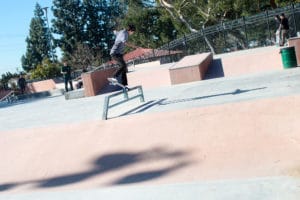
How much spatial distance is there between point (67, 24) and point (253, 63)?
56705 mm

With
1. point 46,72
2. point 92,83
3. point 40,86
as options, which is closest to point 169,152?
point 92,83

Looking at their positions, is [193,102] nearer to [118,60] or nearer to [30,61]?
[118,60]

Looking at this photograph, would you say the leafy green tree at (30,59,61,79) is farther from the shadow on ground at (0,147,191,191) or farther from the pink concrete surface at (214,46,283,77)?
the shadow on ground at (0,147,191,191)

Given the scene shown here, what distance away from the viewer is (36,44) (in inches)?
2968

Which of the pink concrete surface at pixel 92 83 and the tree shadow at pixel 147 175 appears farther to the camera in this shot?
the pink concrete surface at pixel 92 83

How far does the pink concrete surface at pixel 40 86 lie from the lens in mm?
36031

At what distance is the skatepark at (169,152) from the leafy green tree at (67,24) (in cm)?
6103

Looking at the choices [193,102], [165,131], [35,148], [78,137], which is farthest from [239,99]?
[35,148]

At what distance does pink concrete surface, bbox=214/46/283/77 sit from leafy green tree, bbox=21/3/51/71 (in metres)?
59.5

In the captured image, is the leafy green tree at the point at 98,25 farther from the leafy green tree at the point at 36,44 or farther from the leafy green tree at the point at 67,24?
the leafy green tree at the point at 36,44

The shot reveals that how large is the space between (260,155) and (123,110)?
15.0 feet

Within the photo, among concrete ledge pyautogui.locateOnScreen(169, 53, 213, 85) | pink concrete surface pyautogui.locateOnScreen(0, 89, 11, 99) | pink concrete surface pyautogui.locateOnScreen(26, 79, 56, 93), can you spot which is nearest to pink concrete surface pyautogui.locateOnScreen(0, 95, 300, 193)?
concrete ledge pyautogui.locateOnScreen(169, 53, 213, 85)

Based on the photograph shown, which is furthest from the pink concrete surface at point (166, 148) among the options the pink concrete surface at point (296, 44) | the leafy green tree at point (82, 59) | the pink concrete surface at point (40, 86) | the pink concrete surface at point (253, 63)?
the leafy green tree at point (82, 59)

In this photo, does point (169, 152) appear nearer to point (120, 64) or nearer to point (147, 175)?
point (147, 175)
